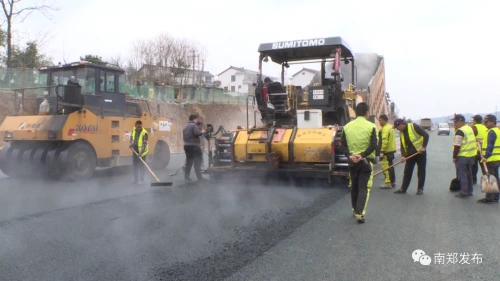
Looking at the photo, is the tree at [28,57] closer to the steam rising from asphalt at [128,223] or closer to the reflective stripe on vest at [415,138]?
the steam rising from asphalt at [128,223]

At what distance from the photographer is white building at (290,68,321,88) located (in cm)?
980

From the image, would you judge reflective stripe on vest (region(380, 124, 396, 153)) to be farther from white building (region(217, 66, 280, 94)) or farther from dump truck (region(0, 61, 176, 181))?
white building (region(217, 66, 280, 94))

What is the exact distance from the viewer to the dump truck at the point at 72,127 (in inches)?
343

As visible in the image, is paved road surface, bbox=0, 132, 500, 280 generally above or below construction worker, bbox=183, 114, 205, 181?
below

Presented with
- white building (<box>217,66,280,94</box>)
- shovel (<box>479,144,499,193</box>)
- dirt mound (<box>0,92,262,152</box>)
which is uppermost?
white building (<box>217,66,280,94</box>)

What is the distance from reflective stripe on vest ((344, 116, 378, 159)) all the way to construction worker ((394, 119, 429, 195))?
227 cm

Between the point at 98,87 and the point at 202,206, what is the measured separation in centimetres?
508

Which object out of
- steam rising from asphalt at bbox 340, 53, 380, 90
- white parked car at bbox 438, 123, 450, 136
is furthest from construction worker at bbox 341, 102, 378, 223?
white parked car at bbox 438, 123, 450, 136

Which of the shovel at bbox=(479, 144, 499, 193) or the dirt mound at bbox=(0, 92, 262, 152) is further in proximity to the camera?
the dirt mound at bbox=(0, 92, 262, 152)

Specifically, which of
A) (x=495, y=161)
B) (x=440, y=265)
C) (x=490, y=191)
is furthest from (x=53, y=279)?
(x=495, y=161)

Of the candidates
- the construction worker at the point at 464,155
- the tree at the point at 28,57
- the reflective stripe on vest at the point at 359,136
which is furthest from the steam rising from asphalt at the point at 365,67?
the tree at the point at 28,57

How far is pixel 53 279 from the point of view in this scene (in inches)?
130

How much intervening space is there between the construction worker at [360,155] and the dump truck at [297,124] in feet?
5.83

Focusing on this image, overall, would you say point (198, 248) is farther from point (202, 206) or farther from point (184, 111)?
point (184, 111)
